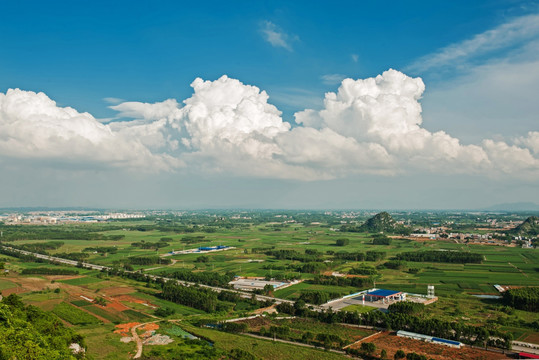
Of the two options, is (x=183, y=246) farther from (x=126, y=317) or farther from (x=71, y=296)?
(x=126, y=317)

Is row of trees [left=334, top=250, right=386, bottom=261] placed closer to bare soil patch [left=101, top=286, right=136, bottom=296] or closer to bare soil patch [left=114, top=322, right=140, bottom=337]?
bare soil patch [left=101, top=286, right=136, bottom=296]

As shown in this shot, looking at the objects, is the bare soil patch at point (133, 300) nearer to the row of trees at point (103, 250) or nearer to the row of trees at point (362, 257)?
the row of trees at point (103, 250)

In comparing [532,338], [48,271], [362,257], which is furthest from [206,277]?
[532,338]

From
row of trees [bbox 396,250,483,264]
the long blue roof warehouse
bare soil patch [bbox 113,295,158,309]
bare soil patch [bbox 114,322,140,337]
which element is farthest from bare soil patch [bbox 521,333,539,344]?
row of trees [bbox 396,250,483,264]

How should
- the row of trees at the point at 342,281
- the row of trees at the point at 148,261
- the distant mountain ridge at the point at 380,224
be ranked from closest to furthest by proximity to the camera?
the row of trees at the point at 342,281
the row of trees at the point at 148,261
the distant mountain ridge at the point at 380,224

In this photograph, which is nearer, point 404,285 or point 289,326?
point 289,326

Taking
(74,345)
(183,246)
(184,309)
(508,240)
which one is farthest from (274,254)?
(508,240)

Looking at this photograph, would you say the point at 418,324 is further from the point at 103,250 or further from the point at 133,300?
the point at 103,250

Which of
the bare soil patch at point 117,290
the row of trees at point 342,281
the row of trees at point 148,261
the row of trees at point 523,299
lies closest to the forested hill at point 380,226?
the row of trees at point 148,261
